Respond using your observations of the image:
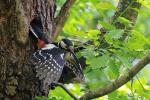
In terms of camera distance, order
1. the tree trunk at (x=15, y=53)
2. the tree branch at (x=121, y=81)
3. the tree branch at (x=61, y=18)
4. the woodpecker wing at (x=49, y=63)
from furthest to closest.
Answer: the tree branch at (x=61, y=18) < the tree trunk at (x=15, y=53) < the woodpecker wing at (x=49, y=63) < the tree branch at (x=121, y=81)

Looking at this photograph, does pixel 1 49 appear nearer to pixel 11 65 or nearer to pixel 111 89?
pixel 11 65

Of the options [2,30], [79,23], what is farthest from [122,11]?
[79,23]

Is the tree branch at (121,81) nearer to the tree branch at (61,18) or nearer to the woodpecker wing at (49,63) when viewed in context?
the woodpecker wing at (49,63)

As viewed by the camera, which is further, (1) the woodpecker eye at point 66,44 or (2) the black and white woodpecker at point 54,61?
(1) the woodpecker eye at point 66,44

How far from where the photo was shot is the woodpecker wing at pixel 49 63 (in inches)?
140

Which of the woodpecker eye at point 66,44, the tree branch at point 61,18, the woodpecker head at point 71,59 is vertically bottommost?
the woodpecker head at point 71,59

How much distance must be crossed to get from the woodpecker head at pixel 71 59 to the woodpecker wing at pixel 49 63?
0.06m

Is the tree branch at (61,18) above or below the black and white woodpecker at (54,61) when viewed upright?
above

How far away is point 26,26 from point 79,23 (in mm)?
2709

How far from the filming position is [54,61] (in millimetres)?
3672

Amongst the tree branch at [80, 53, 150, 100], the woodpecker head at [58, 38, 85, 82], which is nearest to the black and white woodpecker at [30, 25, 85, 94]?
the woodpecker head at [58, 38, 85, 82]

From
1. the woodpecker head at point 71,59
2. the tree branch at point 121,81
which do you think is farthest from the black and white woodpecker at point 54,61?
the tree branch at point 121,81

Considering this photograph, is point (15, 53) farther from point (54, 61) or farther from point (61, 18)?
point (61, 18)

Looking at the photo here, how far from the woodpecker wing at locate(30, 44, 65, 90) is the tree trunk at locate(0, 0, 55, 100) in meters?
0.11
